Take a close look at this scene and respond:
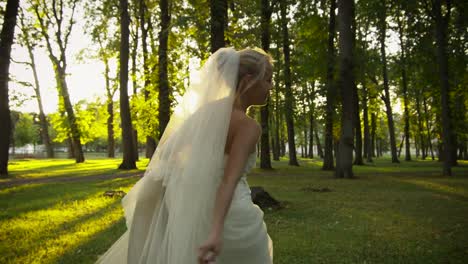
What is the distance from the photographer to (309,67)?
24047 mm

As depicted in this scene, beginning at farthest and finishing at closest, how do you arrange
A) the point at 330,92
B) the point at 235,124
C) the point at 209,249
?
the point at 330,92
the point at 235,124
the point at 209,249

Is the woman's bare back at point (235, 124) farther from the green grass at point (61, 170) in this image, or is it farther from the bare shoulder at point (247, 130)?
the green grass at point (61, 170)

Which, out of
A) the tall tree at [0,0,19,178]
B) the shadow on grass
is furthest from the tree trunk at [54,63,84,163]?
the shadow on grass

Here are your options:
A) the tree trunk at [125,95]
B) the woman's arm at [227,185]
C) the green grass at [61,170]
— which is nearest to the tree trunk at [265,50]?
the green grass at [61,170]

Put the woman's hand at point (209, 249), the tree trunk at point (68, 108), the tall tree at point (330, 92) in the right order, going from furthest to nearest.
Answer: the tree trunk at point (68, 108)
the tall tree at point (330, 92)
the woman's hand at point (209, 249)

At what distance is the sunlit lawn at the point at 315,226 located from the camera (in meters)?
6.81

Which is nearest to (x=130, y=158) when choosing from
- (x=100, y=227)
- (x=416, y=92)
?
(x=100, y=227)

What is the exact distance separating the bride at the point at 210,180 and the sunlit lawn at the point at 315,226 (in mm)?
3949

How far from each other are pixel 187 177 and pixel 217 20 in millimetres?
16418

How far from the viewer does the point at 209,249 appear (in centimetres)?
253

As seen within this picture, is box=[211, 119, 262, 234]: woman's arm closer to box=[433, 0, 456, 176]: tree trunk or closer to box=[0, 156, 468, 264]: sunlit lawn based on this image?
box=[0, 156, 468, 264]: sunlit lawn

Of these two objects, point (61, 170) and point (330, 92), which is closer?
point (330, 92)

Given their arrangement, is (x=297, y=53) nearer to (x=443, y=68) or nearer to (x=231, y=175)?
(x=443, y=68)

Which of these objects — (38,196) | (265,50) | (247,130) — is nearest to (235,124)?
(247,130)
